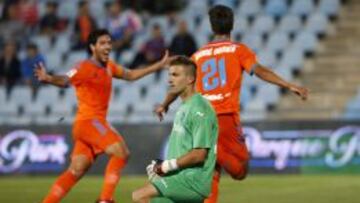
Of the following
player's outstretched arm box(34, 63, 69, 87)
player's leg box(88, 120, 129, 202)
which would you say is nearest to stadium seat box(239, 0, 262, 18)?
player's leg box(88, 120, 129, 202)

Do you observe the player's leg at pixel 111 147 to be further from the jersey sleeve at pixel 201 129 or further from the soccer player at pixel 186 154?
the jersey sleeve at pixel 201 129

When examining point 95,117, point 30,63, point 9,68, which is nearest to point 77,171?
point 95,117

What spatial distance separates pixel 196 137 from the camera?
8.16 m

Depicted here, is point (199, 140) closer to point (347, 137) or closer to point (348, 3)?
point (347, 137)

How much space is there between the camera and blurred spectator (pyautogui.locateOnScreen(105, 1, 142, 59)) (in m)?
23.5

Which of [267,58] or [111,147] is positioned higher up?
[111,147]

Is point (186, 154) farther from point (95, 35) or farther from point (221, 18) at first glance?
point (95, 35)

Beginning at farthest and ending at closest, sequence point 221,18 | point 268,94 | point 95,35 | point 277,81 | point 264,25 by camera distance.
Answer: point 264,25 < point 268,94 < point 95,35 < point 221,18 < point 277,81

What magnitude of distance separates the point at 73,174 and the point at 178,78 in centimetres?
397

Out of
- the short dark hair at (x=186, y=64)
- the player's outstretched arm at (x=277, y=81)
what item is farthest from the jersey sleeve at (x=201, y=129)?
the player's outstretched arm at (x=277, y=81)

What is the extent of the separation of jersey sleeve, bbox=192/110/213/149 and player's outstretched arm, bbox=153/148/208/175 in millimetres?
49

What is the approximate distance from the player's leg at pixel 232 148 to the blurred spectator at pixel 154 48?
39.7 ft

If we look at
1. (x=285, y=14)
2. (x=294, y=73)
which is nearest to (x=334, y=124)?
(x=294, y=73)

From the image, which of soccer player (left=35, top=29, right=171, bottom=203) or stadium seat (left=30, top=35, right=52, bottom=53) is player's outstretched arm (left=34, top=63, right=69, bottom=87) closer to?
soccer player (left=35, top=29, right=171, bottom=203)
